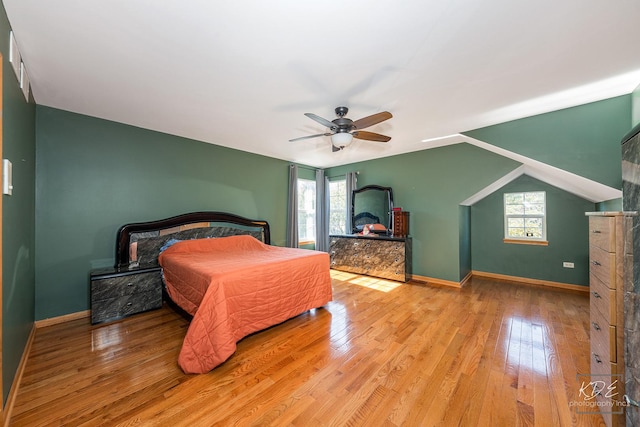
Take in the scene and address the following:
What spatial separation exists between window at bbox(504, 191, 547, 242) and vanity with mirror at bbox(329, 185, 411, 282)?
78.4 inches

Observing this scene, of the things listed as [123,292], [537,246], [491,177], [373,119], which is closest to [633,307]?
[373,119]

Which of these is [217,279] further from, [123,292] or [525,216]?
[525,216]

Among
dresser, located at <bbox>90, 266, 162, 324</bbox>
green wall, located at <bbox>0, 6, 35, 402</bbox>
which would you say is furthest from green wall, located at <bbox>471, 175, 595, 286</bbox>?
green wall, located at <bbox>0, 6, 35, 402</bbox>

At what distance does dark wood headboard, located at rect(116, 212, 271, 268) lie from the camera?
3.24 metres

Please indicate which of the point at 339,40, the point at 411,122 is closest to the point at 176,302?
the point at 339,40

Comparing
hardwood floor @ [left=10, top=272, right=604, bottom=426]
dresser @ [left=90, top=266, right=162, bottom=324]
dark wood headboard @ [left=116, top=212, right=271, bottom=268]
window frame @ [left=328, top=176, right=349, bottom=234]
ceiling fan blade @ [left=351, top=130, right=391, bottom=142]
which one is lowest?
hardwood floor @ [left=10, top=272, right=604, bottom=426]

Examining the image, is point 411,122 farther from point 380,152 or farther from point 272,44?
point 272,44

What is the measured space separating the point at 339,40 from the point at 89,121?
3.40 metres

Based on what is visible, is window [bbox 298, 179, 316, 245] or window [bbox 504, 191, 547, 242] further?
window [bbox 298, 179, 316, 245]

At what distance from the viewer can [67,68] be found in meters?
2.09

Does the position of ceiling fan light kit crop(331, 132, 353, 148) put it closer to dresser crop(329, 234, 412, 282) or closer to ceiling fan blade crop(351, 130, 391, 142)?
ceiling fan blade crop(351, 130, 391, 142)

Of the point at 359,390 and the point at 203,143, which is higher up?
the point at 203,143

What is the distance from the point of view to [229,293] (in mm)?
2217

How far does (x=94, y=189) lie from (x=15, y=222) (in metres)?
1.53
